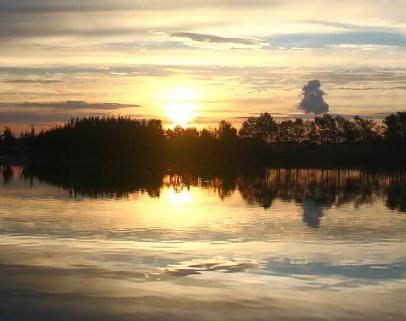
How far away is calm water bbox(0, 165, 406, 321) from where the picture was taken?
436 inches

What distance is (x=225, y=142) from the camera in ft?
431

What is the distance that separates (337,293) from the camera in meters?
12.1

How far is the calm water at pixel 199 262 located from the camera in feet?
36.3

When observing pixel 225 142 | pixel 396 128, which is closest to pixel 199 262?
pixel 225 142

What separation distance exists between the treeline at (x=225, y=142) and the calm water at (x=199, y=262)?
86985 millimetres

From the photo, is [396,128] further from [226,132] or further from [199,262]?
[199,262]

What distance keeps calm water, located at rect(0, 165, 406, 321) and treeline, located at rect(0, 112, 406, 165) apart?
285ft

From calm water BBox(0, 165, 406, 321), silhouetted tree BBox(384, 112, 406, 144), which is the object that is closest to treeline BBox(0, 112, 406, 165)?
silhouetted tree BBox(384, 112, 406, 144)

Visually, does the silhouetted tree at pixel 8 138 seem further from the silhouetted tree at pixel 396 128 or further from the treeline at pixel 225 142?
the silhouetted tree at pixel 396 128

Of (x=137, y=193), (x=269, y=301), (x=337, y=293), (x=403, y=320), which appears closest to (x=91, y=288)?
(x=269, y=301)

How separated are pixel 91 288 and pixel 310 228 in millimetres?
10974

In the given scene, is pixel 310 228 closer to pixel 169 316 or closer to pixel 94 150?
pixel 169 316

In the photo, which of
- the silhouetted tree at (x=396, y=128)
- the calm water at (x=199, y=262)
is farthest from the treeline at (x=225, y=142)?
the calm water at (x=199, y=262)

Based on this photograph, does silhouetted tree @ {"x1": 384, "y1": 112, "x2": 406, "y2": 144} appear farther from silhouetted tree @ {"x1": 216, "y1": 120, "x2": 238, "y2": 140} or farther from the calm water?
the calm water
